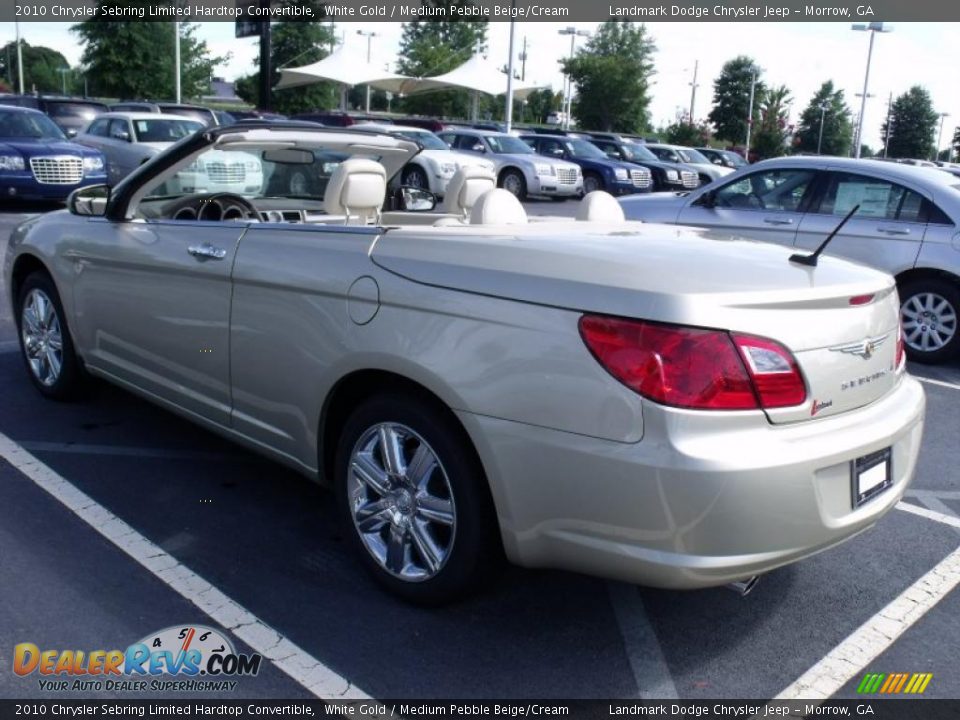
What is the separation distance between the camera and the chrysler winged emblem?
2.94 meters

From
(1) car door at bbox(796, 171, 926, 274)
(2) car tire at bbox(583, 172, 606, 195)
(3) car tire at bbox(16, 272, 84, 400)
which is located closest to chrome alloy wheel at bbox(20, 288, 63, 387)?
(3) car tire at bbox(16, 272, 84, 400)

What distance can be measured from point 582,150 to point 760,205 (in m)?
16.7

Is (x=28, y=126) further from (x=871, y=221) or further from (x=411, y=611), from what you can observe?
(x=411, y=611)

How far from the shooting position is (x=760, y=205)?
8508mm

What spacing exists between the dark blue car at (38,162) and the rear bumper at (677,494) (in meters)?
12.7

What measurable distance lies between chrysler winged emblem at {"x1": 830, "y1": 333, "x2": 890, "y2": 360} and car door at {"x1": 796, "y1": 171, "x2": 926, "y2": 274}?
495 cm

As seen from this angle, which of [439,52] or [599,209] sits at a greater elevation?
[439,52]

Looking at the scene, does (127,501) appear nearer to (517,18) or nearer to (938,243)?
(938,243)

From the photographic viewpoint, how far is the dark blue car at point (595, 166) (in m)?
23.1

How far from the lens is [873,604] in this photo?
3514mm

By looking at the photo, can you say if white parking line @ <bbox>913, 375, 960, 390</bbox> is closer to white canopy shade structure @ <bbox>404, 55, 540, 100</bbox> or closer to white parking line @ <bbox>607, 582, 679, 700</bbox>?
white parking line @ <bbox>607, 582, 679, 700</bbox>

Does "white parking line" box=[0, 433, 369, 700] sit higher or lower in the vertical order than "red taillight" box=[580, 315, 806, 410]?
lower

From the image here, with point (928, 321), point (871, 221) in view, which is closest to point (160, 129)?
point (871, 221)

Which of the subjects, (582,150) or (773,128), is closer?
(582,150)
